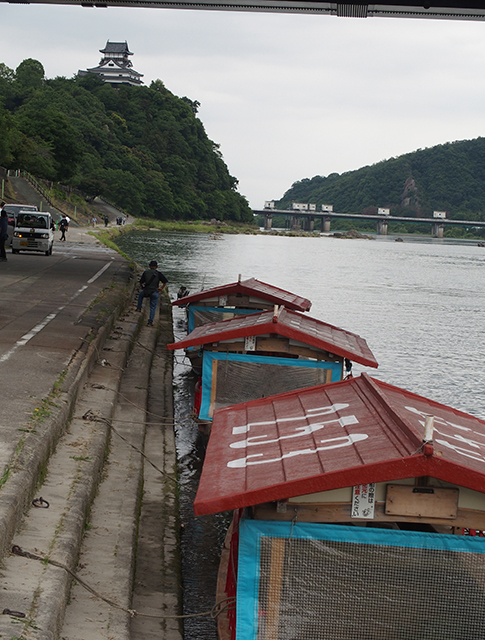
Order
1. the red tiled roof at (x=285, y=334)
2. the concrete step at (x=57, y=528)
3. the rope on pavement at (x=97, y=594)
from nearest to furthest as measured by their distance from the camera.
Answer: the concrete step at (x=57, y=528) < the rope on pavement at (x=97, y=594) < the red tiled roof at (x=285, y=334)

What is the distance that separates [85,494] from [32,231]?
29.9 m

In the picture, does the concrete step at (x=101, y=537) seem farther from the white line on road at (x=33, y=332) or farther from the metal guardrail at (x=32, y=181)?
the metal guardrail at (x=32, y=181)

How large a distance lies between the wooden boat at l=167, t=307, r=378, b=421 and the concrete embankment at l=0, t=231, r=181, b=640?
1.72m

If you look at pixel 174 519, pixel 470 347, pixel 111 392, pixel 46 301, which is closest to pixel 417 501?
pixel 174 519

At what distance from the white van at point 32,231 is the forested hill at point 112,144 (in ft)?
182

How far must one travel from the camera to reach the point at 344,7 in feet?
56.5

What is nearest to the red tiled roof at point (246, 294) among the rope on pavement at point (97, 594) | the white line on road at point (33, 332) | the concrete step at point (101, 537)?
the white line on road at point (33, 332)

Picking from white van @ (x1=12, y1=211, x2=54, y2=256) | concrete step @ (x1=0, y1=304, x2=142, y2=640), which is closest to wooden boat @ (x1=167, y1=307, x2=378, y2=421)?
concrete step @ (x1=0, y1=304, x2=142, y2=640)

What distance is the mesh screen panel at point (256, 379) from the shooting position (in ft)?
39.0

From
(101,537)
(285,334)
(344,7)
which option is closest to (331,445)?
(101,537)

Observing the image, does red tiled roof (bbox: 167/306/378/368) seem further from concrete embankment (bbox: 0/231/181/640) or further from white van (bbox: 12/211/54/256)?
white van (bbox: 12/211/54/256)

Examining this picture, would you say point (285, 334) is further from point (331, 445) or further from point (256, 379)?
point (331, 445)

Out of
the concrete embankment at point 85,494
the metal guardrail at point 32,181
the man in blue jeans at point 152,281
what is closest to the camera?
the concrete embankment at point 85,494

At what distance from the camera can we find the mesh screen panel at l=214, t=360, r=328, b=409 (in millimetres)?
11891
